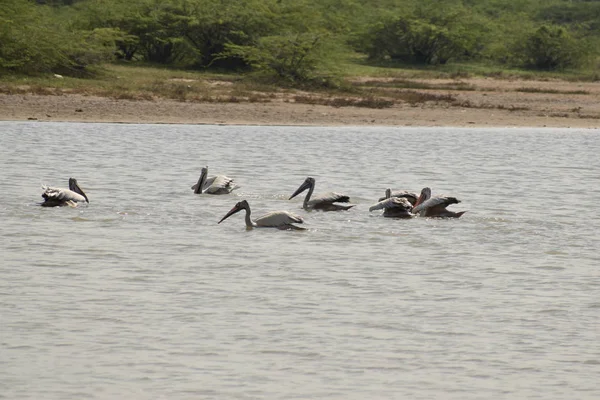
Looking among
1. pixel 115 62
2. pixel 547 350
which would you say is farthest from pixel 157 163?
pixel 115 62

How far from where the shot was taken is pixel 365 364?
244 inches

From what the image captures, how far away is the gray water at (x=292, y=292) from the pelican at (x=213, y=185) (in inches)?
6.7

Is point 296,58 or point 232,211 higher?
point 296,58

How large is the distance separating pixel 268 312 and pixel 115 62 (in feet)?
87.6

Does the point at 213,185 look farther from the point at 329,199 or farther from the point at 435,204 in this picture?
the point at 435,204

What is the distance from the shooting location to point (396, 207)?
12062 millimetres

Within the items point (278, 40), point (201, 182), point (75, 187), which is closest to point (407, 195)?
point (201, 182)

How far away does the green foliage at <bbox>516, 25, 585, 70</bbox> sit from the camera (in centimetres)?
4391

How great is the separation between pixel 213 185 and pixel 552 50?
32122 millimetres

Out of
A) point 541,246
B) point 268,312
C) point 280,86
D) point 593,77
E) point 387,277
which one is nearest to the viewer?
point 268,312

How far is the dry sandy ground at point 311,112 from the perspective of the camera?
23.7 m

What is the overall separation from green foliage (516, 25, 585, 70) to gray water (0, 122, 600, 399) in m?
28.3

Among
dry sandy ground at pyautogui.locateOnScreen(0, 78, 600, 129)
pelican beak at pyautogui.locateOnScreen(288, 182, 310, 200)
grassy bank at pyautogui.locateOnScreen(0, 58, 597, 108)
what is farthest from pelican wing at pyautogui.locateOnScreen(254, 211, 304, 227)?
grassy bank at pyautogui.locateOnScreen(0, 58, 597, 108)

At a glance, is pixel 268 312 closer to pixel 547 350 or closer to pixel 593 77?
pixel 547 350
